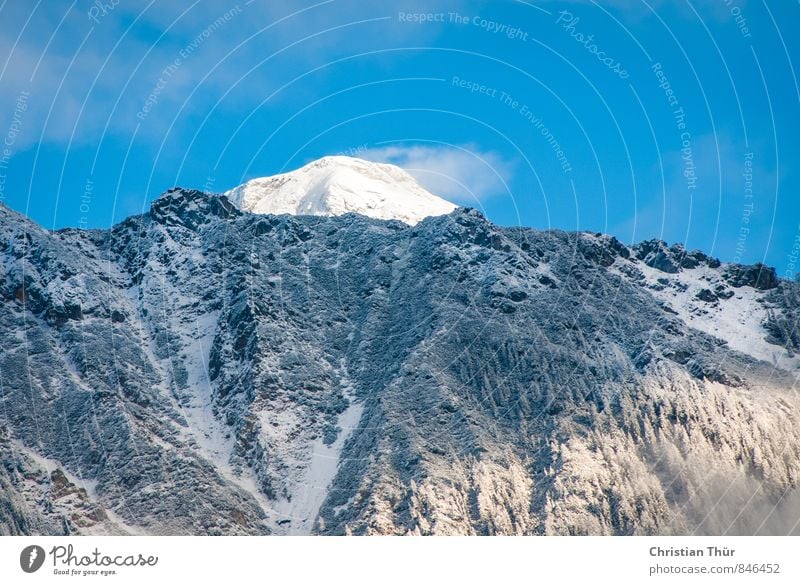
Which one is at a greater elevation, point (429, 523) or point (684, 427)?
point (684, 427)

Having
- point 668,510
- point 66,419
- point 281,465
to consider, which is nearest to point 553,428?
point 668,510

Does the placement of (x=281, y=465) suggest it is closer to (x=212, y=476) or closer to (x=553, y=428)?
(x=212, y=476)

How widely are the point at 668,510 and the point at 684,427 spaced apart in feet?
67.5

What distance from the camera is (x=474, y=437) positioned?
191 metres

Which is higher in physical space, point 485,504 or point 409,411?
point 409,411

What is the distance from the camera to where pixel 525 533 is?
173m

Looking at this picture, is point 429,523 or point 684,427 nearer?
point 429,523
